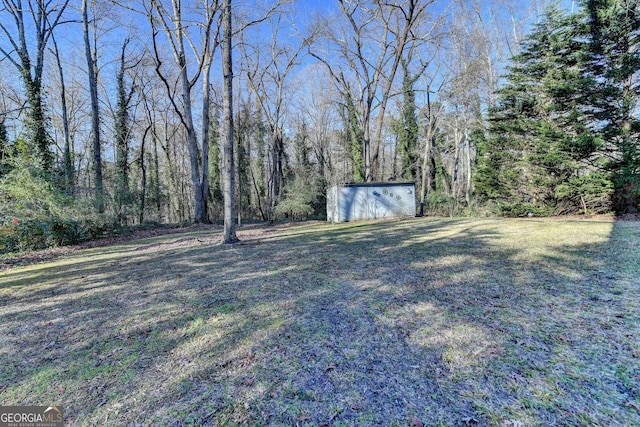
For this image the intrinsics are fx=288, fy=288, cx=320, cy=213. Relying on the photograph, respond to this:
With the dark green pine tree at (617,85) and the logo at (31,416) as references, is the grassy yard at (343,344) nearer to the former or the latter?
the logo at (31,416)

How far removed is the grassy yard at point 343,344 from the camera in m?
1.82

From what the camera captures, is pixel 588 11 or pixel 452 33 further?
pixel 452 33

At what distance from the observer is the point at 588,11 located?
11.0 m

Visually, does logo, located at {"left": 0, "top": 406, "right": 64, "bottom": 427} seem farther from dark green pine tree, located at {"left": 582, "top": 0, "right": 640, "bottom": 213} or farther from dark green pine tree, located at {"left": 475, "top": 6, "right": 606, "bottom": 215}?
dark green pine tree, located at {"left": 582, "top": 0, "right": 640, "bottom": 213}

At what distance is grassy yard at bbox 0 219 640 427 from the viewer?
1817 millimetres

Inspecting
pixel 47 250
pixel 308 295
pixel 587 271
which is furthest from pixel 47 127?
pixel 587 271

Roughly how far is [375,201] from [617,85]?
33.0 feet

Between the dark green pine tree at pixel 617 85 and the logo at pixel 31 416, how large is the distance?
1435 centimetres

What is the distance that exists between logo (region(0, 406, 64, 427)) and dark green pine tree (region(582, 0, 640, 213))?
14346 millimetres

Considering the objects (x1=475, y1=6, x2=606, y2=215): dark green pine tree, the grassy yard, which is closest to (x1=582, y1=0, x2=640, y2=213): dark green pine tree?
(x1=475, y1=6, x2=606, y2=215): dark green pine tree

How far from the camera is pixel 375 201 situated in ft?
49.3

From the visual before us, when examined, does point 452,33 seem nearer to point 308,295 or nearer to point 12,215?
point 308,295

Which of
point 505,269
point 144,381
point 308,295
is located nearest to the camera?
point 144,381

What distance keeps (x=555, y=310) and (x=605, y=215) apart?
1060cm
